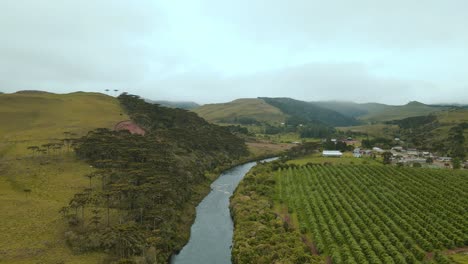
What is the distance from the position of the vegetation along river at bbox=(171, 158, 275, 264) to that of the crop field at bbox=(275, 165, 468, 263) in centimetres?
1666

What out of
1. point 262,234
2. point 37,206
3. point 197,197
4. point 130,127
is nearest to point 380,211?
point 262,234

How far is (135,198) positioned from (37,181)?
28340mm

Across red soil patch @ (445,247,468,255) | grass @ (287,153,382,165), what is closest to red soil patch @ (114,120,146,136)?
grass @ (287,153,382,165)

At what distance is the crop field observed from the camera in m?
62.9

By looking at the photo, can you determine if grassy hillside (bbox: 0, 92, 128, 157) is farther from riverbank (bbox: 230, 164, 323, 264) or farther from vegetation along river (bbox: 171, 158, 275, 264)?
riverbank (bbox: 230, 164, 323, 264)

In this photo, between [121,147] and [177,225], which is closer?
[177,225]

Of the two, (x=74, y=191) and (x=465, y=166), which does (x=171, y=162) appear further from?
(x=465, y=166)

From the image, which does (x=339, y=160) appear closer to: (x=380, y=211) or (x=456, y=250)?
(x=380, y=211)

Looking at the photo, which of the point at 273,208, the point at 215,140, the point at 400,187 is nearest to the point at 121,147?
the point at 273,208

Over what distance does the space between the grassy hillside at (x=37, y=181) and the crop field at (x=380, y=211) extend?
44546mm

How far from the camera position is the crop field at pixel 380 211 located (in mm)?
62875

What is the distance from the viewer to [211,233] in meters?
80.6

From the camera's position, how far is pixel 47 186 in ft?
281

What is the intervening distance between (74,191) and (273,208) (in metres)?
48.8
